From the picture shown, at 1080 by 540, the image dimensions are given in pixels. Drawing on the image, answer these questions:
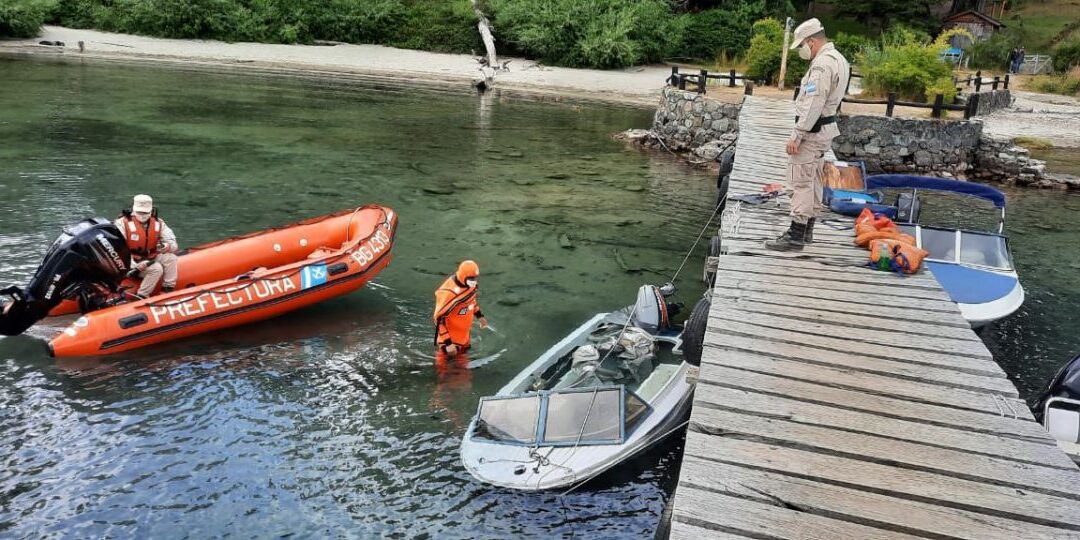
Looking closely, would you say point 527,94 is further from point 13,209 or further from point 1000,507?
point 1000,507

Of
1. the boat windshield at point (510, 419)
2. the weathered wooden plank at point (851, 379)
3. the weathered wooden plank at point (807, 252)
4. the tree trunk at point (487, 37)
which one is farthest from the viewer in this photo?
the tree trunk at point (487, 37)

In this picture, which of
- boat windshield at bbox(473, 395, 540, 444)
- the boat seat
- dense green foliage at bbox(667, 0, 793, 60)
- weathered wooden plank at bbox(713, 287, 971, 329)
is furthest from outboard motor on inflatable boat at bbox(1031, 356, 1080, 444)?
dense green foliage at bbox(667, 0, 793, 60)

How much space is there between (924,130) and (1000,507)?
1978cm

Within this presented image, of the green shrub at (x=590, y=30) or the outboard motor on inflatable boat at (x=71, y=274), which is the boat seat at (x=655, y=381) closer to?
the outboard motor on inflatable boat at (x=71, y=274)

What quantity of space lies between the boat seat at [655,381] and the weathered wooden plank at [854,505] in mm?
3389

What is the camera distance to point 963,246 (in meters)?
10.4

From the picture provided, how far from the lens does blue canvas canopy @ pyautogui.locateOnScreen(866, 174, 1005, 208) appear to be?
1173 cm

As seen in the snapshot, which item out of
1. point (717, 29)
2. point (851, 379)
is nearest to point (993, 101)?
point (717, 29)

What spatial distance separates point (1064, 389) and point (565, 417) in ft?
15.5

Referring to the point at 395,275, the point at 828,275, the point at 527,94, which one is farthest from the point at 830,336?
the point at 527,94

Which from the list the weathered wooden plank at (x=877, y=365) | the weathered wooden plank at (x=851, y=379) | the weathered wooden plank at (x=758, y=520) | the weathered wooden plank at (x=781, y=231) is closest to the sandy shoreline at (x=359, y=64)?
the weathered wooden plank at (x=781, y=231)

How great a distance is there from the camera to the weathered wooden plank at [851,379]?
16.6ft

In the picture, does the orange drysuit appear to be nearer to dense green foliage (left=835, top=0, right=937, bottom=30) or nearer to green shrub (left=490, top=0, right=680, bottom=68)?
green shrub (left=490, top=0, right=680, bottom=68)

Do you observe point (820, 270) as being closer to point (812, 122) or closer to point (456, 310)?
point (812, 122)
